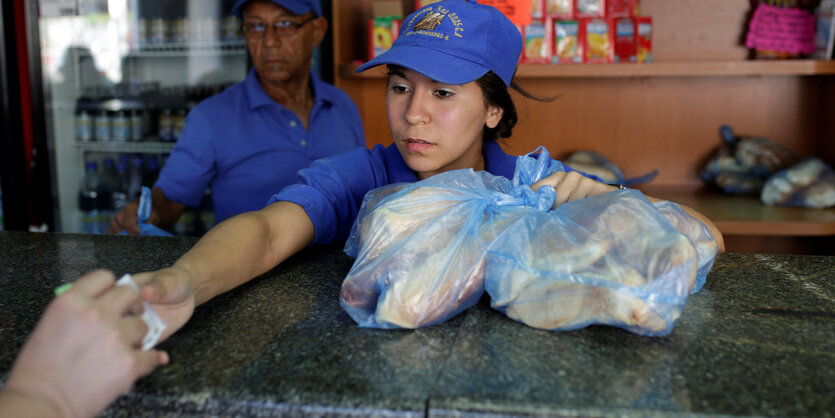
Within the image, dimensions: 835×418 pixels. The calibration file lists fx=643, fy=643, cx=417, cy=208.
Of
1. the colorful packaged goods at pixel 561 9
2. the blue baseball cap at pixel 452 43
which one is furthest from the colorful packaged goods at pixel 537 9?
the blue baseball cap at pixel 452 43

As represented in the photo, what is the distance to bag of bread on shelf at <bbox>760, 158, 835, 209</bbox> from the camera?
2.39 m

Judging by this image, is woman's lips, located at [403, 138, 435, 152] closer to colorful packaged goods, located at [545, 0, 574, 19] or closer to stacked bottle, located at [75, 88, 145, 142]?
colorful packaged goods, located at [545, 0, 574, 19]

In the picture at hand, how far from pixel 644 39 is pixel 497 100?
139 centimetres

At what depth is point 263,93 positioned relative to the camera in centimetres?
214

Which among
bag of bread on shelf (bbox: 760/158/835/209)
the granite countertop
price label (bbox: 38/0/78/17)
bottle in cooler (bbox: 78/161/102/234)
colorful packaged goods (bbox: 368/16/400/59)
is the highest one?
price label (bbox: 38/0/78/17)

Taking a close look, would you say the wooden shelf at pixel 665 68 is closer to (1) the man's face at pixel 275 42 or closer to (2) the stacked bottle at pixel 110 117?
(1) the man's face at pixel 275 42

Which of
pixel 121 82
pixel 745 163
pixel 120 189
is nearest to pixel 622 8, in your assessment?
pixel 745 163

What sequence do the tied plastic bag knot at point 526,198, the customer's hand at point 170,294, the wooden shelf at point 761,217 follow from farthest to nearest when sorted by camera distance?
the wooden shelf at point 761,217, the tied plastic bag knot at point 526,198, the customer's hand at point 170,294

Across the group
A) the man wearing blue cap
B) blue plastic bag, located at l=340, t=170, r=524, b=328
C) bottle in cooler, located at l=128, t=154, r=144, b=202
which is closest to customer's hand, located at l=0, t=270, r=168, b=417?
blue plastic bag, located at l=340, t=170, r=524, b=328

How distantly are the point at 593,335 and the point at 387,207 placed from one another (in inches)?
11.8

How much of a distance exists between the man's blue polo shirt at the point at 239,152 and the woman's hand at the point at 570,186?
1.28 meters

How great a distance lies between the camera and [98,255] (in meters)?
1.19

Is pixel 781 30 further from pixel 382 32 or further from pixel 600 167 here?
pixel 382 32

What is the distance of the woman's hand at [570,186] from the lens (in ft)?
3.14
